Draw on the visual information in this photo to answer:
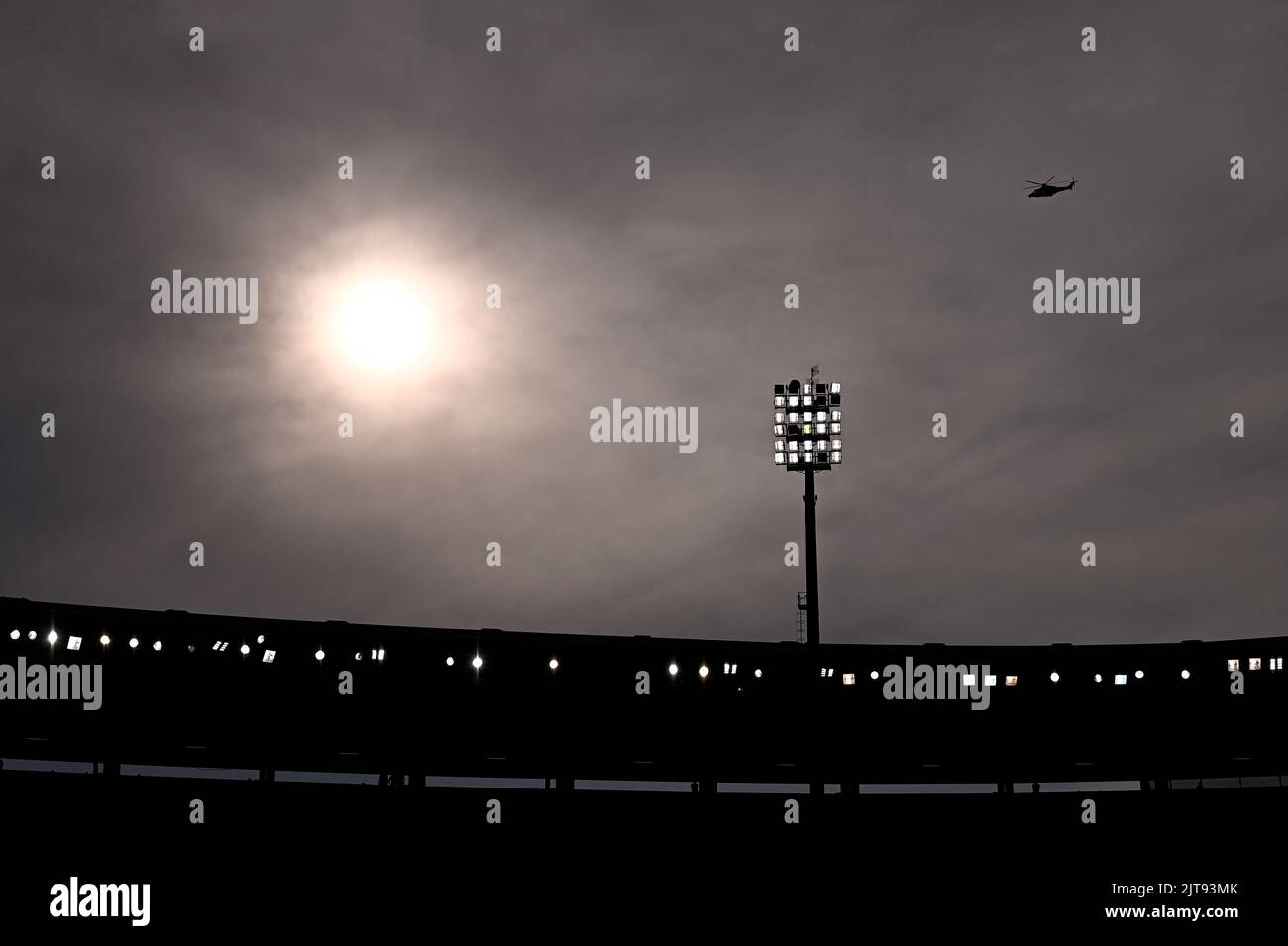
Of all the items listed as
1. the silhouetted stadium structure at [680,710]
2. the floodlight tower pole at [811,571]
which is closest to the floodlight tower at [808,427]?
the floodlight tower pole at [811,571]

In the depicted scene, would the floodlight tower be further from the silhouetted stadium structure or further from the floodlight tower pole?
the silhouetted stadium structure

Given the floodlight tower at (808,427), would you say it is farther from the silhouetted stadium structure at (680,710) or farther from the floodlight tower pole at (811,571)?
the silhouetted stadium structure at (680,710)

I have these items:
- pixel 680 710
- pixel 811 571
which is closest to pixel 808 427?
pixel 811 571

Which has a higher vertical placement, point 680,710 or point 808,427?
point 808,427

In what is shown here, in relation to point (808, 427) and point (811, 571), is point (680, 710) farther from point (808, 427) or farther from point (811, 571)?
point (808, 427)

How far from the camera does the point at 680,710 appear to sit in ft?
232

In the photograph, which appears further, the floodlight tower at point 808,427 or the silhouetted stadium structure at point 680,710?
the floodlight tower at point 808,427

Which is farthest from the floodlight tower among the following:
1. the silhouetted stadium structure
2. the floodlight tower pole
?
the silhouetted stadium structure

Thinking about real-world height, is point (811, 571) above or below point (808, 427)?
below

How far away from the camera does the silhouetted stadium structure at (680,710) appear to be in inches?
2630

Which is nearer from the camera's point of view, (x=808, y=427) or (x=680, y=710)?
(x=680, y=710)

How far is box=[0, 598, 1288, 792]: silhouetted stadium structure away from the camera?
66.8m
